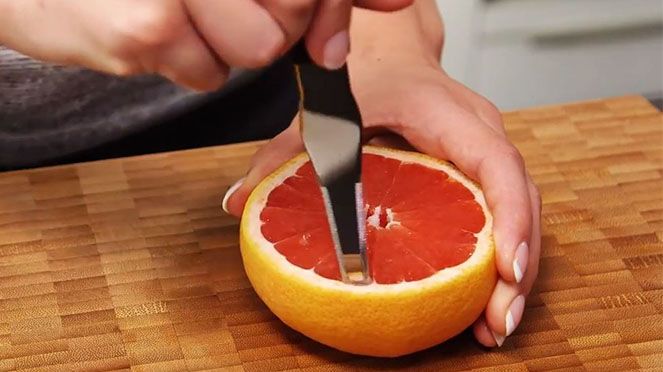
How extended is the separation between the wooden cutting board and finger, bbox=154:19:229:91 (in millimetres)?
205

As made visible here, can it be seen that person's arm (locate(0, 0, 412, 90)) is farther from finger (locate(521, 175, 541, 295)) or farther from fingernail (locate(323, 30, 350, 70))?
finger (locate(521, 175, 541, 295))

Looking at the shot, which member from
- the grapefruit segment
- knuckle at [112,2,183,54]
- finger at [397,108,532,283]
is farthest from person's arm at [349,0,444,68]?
knuckle at [112,2,183,54]

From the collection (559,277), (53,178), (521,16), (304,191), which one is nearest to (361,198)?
(304,191)

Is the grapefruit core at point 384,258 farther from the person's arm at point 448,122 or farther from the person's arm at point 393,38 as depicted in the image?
the person's arm at point 393,38

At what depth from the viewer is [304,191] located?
85cm

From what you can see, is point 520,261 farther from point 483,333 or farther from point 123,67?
point 123,67

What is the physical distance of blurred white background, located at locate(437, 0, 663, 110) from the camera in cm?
175

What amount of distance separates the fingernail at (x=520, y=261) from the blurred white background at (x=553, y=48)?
1002 mm

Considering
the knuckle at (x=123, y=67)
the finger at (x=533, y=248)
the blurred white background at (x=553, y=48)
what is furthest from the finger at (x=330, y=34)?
the blurred white background at (x=553, y=48)

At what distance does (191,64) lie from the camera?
71cm

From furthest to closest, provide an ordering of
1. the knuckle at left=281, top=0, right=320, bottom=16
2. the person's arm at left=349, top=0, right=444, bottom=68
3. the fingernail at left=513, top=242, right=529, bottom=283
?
the person's arm at left=349, top=0, right=444, bottom=68 < the fingernail at left=513, top=242, right=529, bottom=283 < the knuckle at left=281, top=0, right=320, bottom=16

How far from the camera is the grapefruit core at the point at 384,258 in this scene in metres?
0.75

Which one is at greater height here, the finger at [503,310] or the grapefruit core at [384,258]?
the grapefruit core at [384,258]

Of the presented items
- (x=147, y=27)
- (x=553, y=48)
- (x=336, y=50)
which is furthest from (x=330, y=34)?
(x=553, y=48)
